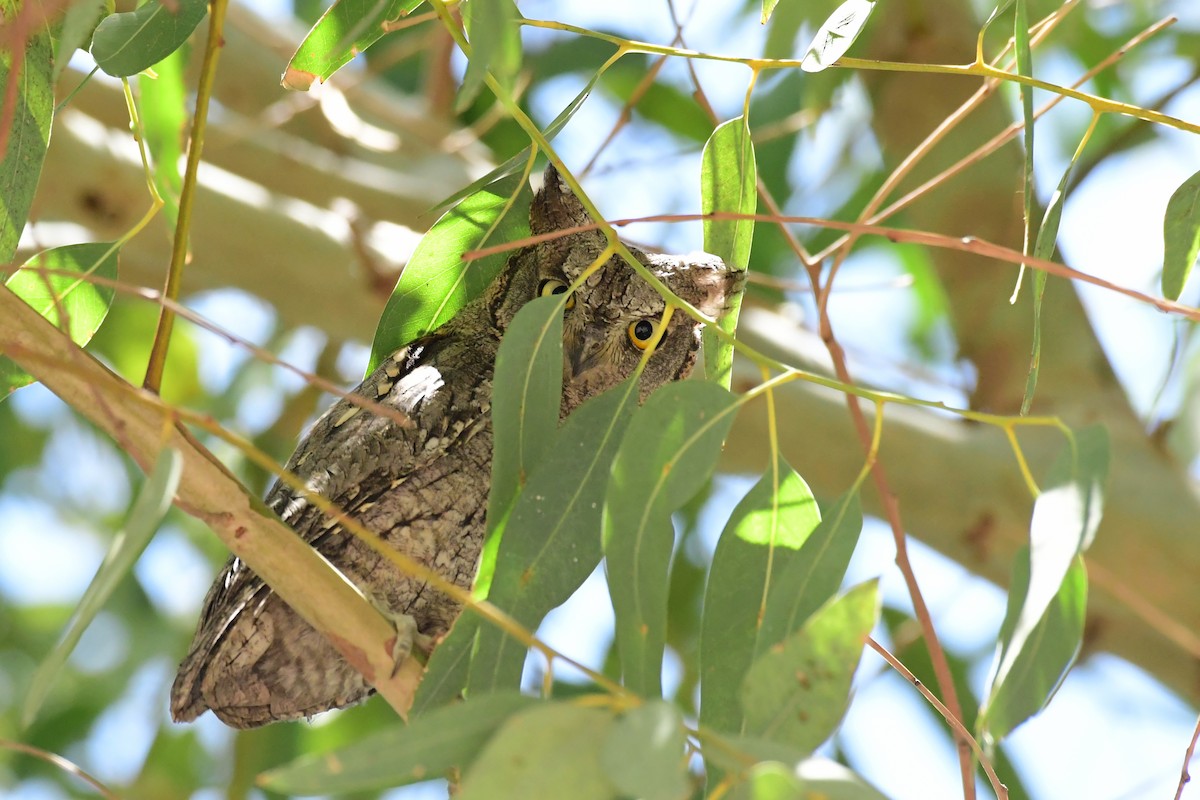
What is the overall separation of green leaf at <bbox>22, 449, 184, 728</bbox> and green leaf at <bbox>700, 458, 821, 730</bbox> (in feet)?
1.97

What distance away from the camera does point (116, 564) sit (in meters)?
0.99

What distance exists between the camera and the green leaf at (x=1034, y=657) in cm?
102

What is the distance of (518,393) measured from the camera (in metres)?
1.38

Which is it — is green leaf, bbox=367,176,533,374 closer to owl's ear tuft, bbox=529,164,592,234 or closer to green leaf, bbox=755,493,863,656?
owl's ear tuft, bbox=529,164,592,234

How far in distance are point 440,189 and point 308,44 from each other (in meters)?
1.82

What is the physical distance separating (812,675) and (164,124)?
4.66 feet

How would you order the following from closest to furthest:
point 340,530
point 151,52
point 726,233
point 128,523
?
point 128,523, point 151,52, point 726,233, point 340,530

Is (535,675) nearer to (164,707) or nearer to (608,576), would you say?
(164,707)

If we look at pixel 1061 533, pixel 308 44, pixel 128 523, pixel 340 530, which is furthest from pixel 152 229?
pixel 1061 533

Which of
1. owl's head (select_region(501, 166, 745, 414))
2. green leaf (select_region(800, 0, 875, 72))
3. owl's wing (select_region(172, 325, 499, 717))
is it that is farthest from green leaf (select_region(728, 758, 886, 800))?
owl's head (select_region(501, 166, 745, 414))

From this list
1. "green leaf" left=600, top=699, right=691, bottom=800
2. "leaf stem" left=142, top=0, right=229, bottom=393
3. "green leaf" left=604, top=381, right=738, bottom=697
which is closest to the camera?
"green leaf" left=600, top=699, right=691, bottom=800

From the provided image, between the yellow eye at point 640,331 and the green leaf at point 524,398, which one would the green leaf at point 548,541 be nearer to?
the green leaf at point 524,398

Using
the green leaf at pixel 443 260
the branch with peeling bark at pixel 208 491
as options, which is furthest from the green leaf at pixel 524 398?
the green leaf at pixel 443 260

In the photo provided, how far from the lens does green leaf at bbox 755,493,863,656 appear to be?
1226mm
